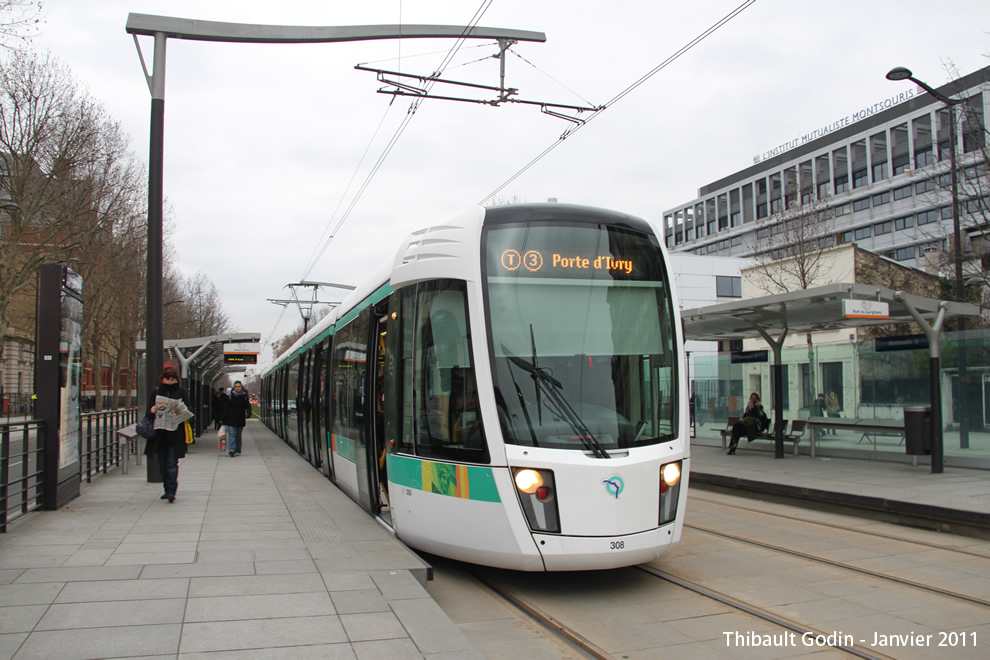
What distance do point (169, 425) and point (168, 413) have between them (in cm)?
15

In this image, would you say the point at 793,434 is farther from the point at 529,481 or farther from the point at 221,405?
the point at 529,481

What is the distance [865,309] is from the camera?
1222cm

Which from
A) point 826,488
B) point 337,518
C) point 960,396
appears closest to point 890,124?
point 960,396

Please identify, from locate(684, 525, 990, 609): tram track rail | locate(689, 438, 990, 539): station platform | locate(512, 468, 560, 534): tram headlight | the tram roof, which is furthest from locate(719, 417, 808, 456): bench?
locate(512, 468, 560, 534): tram headlight

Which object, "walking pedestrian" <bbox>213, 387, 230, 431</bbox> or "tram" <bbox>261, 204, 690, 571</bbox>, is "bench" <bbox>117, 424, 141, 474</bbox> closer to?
"walking pedestrian" <bbox>213, 387, 230, 431</bbox>

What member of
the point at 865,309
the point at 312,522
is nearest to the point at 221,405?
the point at 312,522

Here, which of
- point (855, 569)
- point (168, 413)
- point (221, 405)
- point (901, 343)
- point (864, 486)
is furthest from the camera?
point (221, 405)

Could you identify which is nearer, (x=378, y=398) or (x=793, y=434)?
(x=378, y=398)

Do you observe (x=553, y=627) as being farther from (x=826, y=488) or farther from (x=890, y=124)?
(x=890, y=124)

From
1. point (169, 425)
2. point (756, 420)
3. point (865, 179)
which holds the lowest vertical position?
point (756, 420)

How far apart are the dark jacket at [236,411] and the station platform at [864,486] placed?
33.7ft

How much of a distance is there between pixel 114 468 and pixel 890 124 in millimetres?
66678

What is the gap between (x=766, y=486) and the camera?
40.7ft

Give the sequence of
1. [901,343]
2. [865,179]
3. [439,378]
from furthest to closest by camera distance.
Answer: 1. [865,179]
2. [901,343]
3. [439,378]
